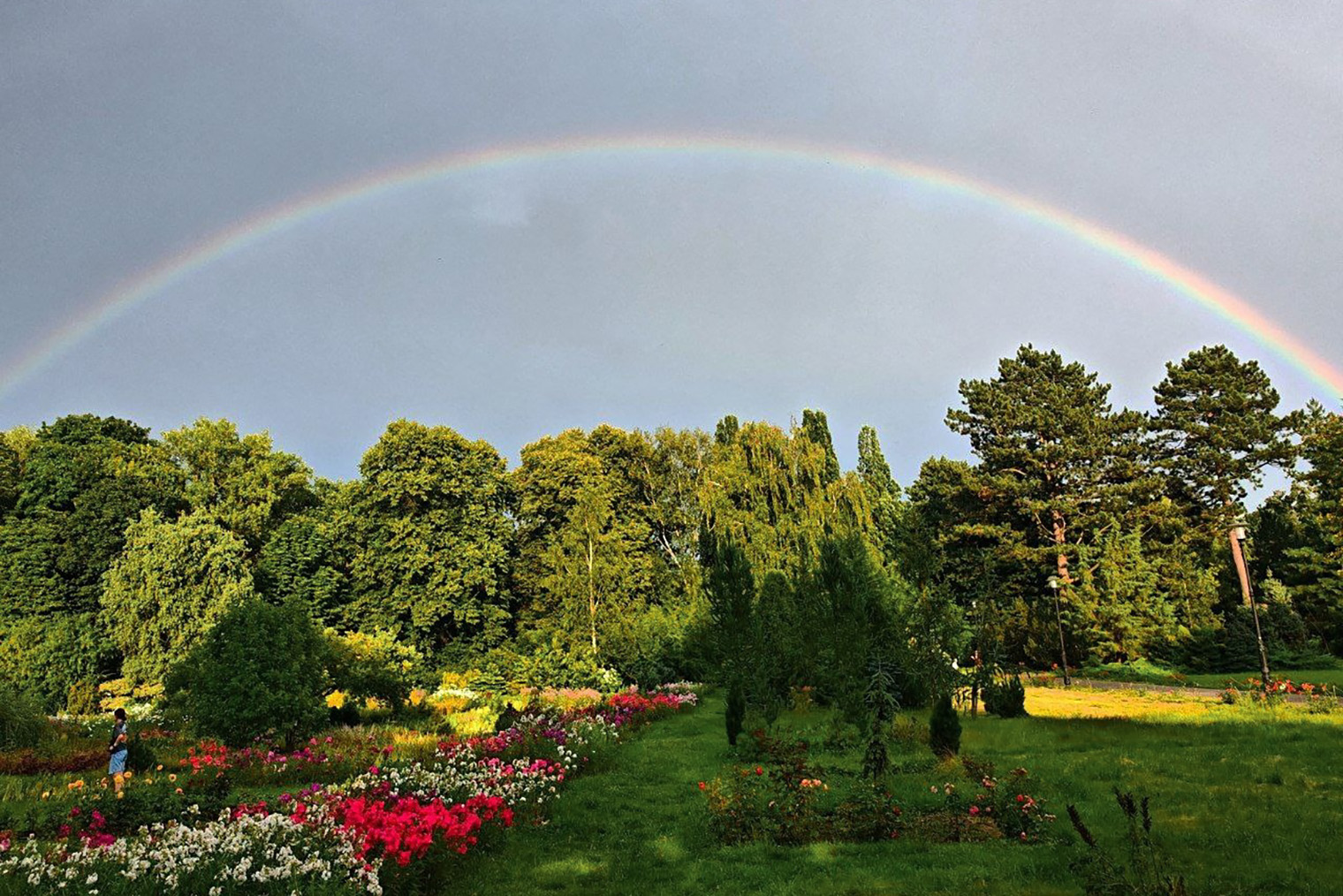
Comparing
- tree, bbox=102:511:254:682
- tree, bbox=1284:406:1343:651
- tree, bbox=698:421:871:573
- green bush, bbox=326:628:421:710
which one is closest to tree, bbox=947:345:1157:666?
tree, bbox=1284:406:1343:651

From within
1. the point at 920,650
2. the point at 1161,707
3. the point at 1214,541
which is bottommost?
the point at 1161,707

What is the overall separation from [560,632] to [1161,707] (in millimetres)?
19262

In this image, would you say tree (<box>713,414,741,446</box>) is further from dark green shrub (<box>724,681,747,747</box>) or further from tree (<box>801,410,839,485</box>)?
dark green shrub (<box>724,681,747,747</box>)

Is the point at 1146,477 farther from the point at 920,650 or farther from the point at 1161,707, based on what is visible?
the point at 920,650

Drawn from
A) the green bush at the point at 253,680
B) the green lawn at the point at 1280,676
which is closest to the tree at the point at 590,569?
the green bush at the point at 253,680

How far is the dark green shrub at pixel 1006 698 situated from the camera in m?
15.9

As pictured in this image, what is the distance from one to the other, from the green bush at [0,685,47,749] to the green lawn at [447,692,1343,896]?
533 inches

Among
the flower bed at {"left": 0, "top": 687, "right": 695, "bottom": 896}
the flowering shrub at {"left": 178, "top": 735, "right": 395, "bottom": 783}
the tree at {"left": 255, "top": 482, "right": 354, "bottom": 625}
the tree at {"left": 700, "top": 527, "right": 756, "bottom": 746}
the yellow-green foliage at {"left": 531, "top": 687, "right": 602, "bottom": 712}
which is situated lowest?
the yellow-green foliage at {"left": 531, "top": 687, "right": 602, "bottom": 712}

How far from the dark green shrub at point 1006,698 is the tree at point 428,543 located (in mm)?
21738

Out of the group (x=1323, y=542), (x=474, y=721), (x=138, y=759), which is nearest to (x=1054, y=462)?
(x=1323, y=542)

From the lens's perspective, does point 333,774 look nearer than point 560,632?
Yes

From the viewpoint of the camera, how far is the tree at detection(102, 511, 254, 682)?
26.2 meters

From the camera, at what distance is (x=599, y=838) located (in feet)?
27.3

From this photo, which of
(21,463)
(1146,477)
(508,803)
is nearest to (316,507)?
(21,463)
